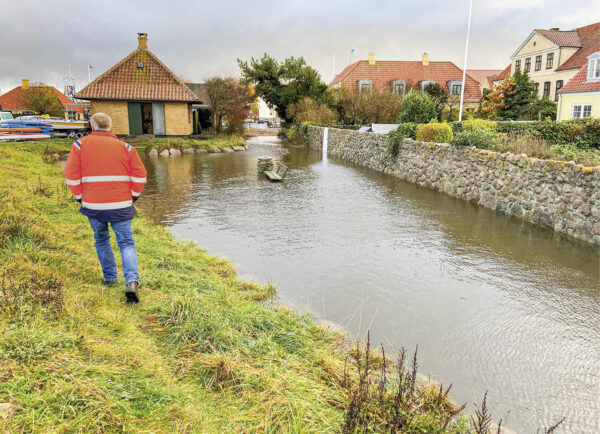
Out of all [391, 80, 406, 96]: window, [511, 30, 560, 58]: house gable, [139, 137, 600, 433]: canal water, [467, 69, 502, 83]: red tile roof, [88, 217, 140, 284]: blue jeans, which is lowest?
[139, 137, 600, 433]: canal water

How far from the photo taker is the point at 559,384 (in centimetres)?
390

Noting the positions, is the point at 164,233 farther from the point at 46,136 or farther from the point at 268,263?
the point at 46,136

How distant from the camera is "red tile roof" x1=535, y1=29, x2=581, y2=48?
119 feet

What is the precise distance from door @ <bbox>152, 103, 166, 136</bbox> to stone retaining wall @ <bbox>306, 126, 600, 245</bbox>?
17712 millimetres

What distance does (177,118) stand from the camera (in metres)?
28.3

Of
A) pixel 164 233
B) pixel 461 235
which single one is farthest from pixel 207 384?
pixel 461 235

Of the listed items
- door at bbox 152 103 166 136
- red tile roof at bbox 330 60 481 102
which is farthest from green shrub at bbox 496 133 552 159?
red tile roof at bbox 330 60 481 102

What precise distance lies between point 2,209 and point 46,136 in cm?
2240

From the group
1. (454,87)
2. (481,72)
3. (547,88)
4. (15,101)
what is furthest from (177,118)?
(481,72)

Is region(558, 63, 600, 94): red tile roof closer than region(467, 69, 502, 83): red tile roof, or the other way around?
region(558, 63, 600, 94): red tile roof

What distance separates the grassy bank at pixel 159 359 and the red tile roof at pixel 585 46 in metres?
39.6

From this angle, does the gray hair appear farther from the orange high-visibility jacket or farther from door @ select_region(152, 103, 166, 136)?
door @ select_region(152, 103, 166, 136)

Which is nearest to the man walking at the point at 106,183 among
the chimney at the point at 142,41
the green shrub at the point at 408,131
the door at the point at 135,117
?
the green shrub at the point at 408,131

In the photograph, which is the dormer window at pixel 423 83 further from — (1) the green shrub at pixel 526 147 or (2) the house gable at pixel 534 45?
(1) the green shrub at pixel 526 147
